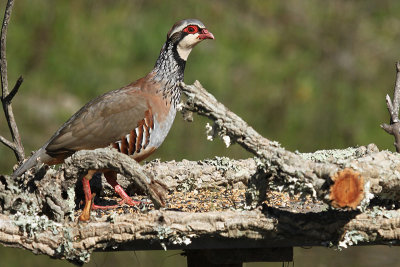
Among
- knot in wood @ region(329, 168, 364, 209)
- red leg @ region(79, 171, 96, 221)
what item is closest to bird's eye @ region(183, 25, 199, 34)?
red leg @ region(79, 171, 96, 221)

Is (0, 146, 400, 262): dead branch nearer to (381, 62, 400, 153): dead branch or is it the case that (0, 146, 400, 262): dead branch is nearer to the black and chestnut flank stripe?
(381, 62, 400, 153): dead branch

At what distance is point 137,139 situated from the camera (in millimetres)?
4879

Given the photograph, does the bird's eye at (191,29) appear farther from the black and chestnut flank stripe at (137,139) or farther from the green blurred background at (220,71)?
the green blurred background at (220,71)

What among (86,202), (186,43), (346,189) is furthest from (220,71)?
(346,189)

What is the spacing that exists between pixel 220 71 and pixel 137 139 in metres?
5.43

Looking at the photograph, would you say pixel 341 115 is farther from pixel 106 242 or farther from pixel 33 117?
pixel 106 242

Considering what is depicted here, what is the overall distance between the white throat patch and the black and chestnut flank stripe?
583 mm

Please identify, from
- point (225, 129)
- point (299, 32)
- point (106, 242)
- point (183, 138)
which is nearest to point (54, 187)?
point (106, 242)

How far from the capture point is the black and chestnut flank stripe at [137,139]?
15.9 ft

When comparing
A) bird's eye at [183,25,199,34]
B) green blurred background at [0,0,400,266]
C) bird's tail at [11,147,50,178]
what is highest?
green blurred background at [0,0,400,266]

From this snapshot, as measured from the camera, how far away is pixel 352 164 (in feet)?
11.2

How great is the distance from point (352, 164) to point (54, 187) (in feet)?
4.44

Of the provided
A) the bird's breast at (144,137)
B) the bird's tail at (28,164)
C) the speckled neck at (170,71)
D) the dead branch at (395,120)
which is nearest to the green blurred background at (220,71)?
the speckled neck at (170,71)

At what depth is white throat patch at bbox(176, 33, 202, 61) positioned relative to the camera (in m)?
5.25
